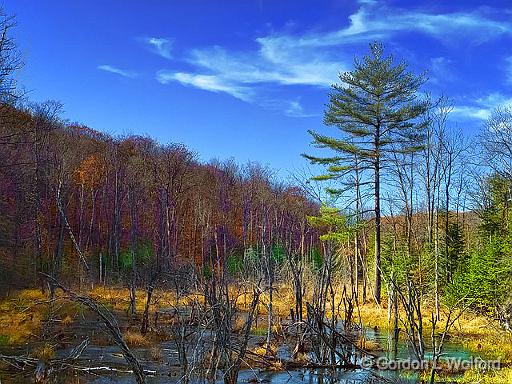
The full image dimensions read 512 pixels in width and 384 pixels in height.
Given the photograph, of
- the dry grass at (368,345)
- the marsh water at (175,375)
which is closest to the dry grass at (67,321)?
the marsh water at (175,375)

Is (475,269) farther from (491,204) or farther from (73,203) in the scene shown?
(73,203)

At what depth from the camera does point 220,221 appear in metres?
52.1

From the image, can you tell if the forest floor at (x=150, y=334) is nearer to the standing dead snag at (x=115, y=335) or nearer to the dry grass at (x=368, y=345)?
the dry grass at (x=368, y=345)

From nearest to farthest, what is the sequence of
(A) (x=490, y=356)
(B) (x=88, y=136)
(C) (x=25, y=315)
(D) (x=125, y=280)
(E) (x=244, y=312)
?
1. (A) (x=490, y=356)
2. (C) (x=25, y=315)
3. (E) (x=244, y=312)
4. (D) (x=125, y=280)
5. (B) (x=88, y=136)

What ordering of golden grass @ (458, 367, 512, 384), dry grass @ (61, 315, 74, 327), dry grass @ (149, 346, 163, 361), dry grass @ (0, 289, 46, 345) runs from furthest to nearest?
1. dry grass @ (61, 315, 74, 327)
2. dry grass @ (0, 289, 46, 345)
3. dry grass @ (149, 346, 163, 361)
4. golden grass @ (458, 367, 512, 384)

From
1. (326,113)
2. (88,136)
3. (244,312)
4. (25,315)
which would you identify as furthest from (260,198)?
(25,315)

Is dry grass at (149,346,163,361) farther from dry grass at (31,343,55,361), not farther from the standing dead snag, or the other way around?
the standing dead snag

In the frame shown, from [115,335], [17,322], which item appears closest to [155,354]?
[17,322]

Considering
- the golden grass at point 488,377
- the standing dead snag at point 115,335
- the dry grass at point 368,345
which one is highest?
the standing dead snag at point 115,335

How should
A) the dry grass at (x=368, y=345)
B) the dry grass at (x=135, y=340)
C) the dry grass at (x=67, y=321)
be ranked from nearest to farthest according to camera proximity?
the dry grass at (x=368, y=345) < the dry grass at (x=135, y=340) < the dry grass at (x=67, y=321)

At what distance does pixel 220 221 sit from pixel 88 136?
1620 centimetres

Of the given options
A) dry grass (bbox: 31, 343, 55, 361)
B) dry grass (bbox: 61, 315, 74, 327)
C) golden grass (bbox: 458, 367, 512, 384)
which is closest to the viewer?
golden grass (bbox: 458, 367, 512, 384)

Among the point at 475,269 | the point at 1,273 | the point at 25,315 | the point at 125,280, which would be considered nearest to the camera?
the point at 25,315

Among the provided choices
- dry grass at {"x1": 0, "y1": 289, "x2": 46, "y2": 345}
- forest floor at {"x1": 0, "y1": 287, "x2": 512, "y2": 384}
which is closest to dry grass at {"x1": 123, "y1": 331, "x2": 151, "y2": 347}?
forest floor at {"x1": 0, "y1": 287, "x2": 512, "y2": 384}
